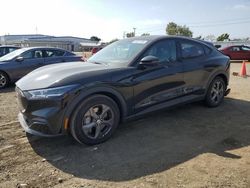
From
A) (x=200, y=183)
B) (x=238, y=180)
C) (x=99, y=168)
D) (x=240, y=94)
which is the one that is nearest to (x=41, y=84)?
(x=99, y=168)

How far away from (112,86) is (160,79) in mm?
1058

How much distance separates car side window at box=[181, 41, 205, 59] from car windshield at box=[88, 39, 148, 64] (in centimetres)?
95

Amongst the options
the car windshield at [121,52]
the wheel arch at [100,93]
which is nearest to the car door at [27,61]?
the car windshield at [121,52]

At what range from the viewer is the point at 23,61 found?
386 inches

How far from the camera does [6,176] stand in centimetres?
340

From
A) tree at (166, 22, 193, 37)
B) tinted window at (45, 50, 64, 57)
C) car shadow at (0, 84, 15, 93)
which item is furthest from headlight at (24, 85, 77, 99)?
tree at (166, 22, 193, 37)

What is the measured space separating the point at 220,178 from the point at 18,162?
2.65 m

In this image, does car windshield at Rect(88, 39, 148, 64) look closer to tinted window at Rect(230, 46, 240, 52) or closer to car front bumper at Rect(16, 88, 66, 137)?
car front bumper at Rect(16, 88, 66, 137)

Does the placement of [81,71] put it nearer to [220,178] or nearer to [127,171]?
[127,171]

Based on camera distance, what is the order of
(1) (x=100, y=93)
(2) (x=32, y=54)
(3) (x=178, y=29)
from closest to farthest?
(1) (x=100, y=93), (2) (x=32, y=54), (3) (x=178, y=29)

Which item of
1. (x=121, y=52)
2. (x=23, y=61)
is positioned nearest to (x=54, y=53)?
(x=23, y=61)

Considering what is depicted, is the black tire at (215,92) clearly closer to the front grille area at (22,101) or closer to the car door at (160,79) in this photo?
the car door at (160,79)

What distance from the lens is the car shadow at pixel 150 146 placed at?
3598mm

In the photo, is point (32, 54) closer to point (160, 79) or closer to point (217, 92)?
point (160, 79)
